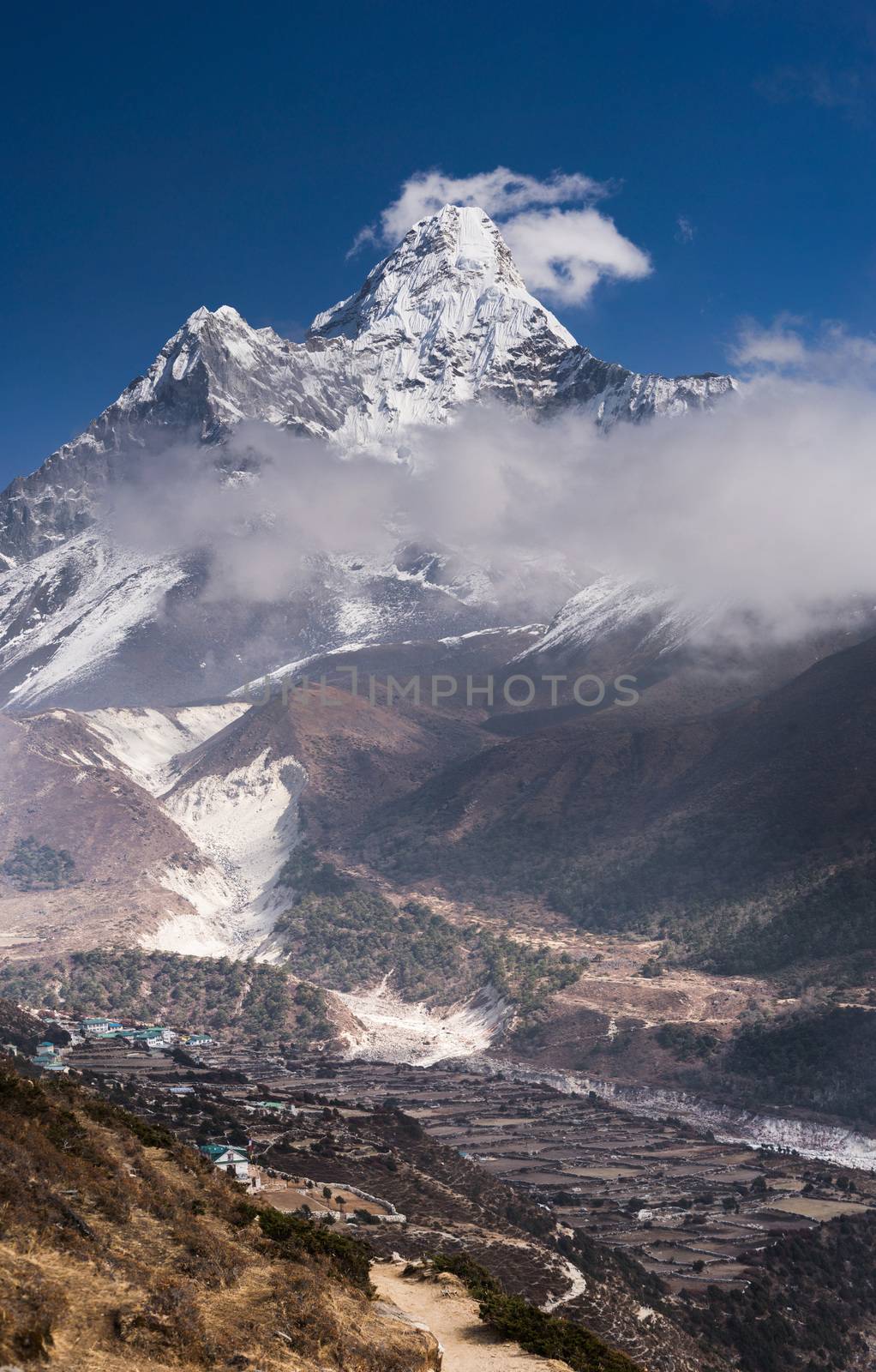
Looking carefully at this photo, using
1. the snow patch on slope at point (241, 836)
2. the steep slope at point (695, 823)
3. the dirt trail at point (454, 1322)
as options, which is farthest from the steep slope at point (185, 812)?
the dirt trail at point (454, 1322)

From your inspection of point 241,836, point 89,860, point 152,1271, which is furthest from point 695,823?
point 152,1271

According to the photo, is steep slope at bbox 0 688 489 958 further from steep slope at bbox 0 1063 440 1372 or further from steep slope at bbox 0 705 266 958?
steep slope at bbox 0 1063 440 1372

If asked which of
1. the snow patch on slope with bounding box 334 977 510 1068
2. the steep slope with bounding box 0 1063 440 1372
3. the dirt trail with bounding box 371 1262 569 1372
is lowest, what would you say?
the snow patch on slope with bounding box 334 977 510 1068

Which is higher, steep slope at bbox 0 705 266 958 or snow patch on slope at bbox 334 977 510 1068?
steep slope at bbox 0 705 266 958

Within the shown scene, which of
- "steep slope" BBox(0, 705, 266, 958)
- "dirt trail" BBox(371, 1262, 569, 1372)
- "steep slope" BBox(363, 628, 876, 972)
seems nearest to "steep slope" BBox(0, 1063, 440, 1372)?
"dirt trail" BBox(371, 1262, 569, 1372)

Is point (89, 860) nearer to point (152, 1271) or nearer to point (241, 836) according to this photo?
point (241, 836)

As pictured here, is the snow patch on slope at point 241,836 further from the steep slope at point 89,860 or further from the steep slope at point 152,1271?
the steep slope at point 152,1271
